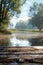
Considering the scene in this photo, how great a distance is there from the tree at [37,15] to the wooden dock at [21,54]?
2.00 ft

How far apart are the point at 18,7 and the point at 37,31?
2.35ft

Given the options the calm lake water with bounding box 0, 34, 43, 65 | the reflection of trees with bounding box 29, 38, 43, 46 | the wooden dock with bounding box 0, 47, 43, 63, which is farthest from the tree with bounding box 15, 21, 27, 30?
the wooden dock with bounding box 0, 47, 43, 63

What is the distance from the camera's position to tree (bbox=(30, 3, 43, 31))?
378 cm

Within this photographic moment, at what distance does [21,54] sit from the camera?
11.2ft

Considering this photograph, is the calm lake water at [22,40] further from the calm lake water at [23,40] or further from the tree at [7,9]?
the tree at [7,9]

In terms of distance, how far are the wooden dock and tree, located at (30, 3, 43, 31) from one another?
611 millimetres

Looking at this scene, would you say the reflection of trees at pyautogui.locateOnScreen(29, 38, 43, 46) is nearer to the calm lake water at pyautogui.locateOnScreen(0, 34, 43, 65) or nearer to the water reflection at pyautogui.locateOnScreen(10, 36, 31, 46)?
the calm lake water at pyautogui.locateOnScreen(0, 34, 43, 65)

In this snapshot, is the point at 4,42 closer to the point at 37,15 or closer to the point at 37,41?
the point at 37,41

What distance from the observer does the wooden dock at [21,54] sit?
3.29m

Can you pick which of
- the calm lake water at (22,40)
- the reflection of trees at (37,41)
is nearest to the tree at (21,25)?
the calm lake water at (22,40)

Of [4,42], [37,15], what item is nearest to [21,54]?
[4,42]

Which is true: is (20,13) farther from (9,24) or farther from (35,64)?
(35,64)

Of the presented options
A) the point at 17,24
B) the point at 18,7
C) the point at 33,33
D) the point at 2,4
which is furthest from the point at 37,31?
the point at 2,4

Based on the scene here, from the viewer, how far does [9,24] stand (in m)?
3.76
